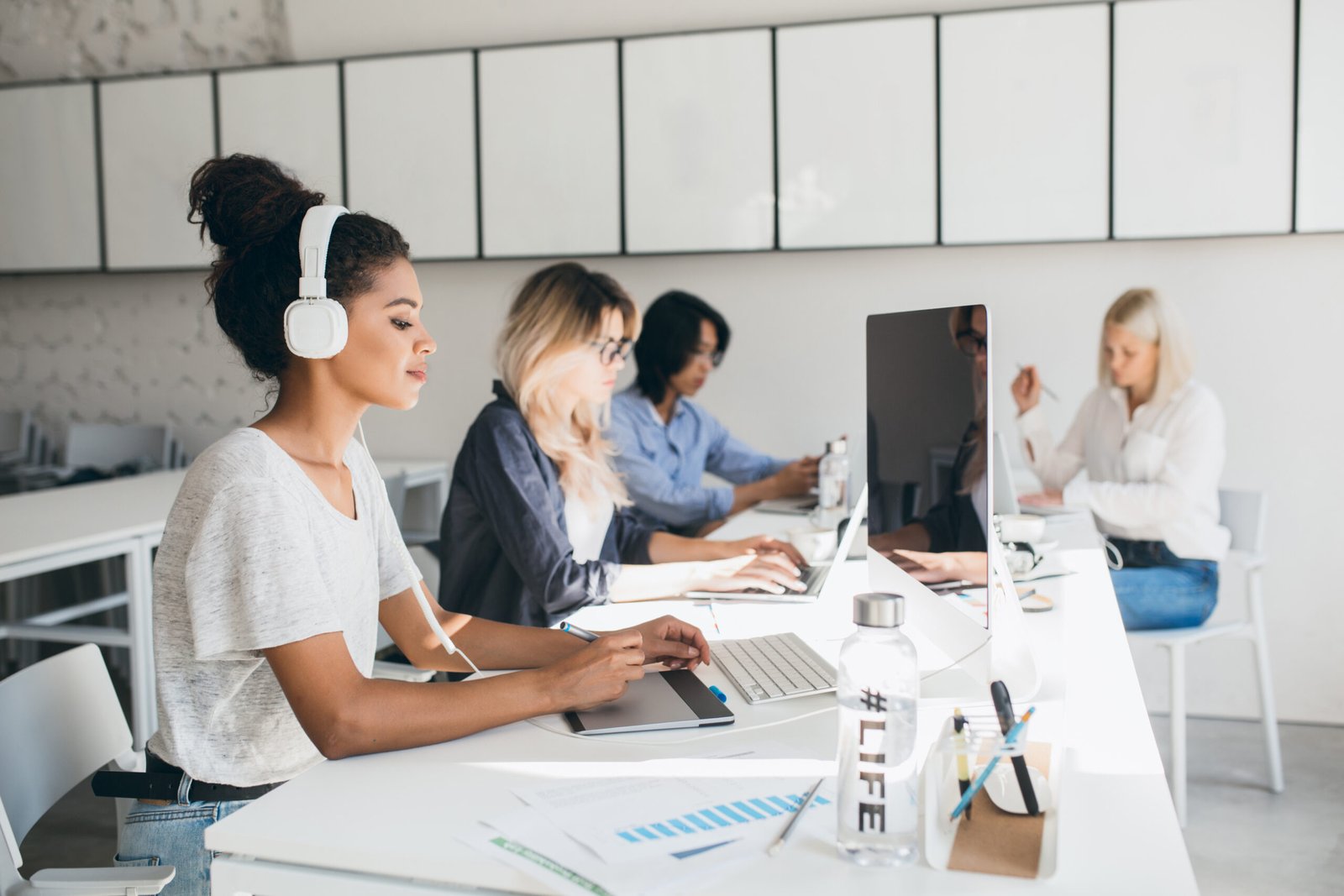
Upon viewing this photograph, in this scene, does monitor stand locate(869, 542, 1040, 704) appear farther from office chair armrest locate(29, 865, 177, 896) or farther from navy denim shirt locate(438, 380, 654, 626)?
office chair armrest locate(29, 865, 177, 896)

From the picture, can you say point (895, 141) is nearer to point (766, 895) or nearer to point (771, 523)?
point (771, 523)

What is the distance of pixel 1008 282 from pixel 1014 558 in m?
1.79

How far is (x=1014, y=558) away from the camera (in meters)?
1.91

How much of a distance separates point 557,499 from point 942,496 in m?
0.98

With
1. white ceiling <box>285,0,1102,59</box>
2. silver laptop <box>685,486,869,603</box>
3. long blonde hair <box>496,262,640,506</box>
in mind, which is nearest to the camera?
silver laptop <box>685,486,869,603</box>

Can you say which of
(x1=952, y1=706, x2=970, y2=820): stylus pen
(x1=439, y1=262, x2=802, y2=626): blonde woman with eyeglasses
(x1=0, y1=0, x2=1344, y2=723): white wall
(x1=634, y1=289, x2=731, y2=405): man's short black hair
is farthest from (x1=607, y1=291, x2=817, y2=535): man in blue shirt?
(x1=952, y1=706, x2=970, y2=820): stylus pen

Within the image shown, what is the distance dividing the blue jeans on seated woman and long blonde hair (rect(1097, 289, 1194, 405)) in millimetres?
492

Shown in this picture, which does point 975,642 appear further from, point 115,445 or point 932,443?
point 115,445

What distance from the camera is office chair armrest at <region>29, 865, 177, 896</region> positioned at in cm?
110

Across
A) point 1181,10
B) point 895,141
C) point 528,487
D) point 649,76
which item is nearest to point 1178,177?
point 1181,10

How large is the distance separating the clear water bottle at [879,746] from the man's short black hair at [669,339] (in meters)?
2.30

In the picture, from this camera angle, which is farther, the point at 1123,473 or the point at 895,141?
the point at 895,141

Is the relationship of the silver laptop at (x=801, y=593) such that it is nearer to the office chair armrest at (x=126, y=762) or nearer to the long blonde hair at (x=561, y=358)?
the long blonde hair at (x=561, y=358)

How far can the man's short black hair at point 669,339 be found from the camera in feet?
10.4
